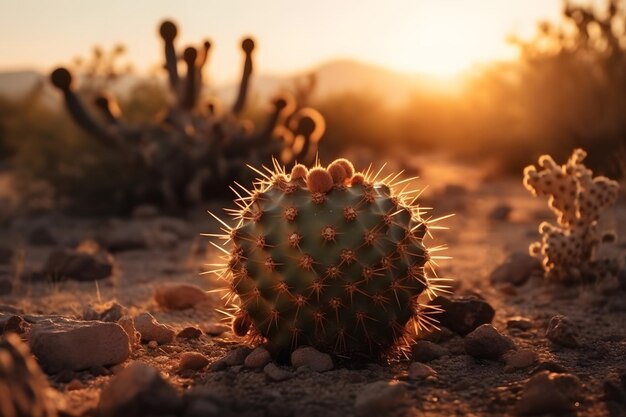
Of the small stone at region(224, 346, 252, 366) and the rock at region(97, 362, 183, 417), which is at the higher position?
the rock at region(97, 362, 183, 417)

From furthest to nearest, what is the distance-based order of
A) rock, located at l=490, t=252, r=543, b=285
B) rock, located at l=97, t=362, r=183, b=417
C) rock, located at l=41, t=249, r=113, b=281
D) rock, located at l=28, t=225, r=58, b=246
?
rock, located at l=28, t=225, r=58, b=246 → rock, located at l=41, t=249, r=113, b=281 → rock, located at l=490, t=252, r=543, b=285 → rock, located at l=97, t=362, r=183, b=417

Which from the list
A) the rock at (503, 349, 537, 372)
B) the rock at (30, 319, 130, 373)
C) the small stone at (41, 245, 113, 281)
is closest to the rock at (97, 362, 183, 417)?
the rock at (30, 319, 130, 373)

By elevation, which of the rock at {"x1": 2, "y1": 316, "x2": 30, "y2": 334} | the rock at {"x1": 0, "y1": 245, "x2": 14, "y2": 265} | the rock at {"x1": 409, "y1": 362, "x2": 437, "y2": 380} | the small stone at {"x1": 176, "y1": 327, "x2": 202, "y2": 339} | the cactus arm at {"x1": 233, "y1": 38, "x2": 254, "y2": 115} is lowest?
the rock at {"x1": 0, "y1": 245, "x2": 14, "y2": 265}

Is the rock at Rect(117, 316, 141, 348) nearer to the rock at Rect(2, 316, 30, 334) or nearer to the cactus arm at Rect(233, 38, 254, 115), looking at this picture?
the rock at Rect(2, 316, 30, 334)

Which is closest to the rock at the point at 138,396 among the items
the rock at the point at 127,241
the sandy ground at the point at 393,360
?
the sandy ground at the point at 393,360

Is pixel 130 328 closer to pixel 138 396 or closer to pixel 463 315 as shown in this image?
pixel 138 396

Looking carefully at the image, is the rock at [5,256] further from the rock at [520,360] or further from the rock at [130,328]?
the rock at [520,360]

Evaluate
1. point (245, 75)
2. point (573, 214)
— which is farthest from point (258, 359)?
point (245, 75)
